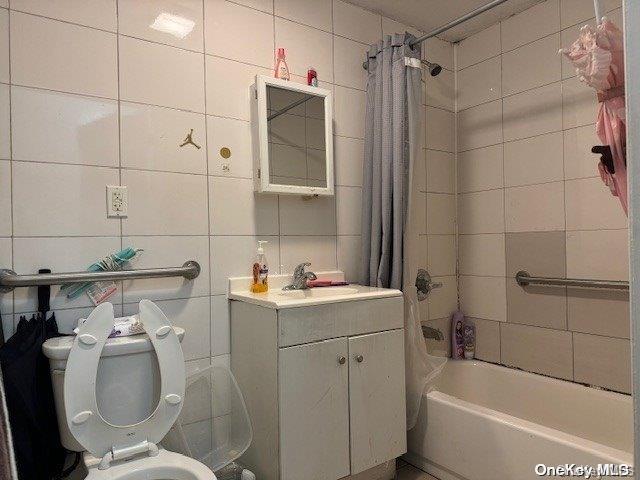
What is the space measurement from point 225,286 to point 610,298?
1720 millimetres

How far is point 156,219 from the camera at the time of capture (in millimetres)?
1574

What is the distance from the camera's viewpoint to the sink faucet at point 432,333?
2.26m

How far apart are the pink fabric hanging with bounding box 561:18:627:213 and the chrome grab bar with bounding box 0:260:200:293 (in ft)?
4.46

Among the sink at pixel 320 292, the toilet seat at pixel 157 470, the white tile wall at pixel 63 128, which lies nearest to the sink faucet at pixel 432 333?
the sink at pixel 320 292

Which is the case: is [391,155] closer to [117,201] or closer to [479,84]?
[479,84]

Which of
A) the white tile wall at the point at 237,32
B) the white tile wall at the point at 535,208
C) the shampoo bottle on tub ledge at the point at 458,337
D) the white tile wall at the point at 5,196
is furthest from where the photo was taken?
the shampoo bottle on tub ledge at the point at 458,337

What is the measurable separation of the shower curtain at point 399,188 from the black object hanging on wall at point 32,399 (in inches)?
51.7

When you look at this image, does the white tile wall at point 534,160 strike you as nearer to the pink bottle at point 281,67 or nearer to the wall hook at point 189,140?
the pink bottle at point 281,67

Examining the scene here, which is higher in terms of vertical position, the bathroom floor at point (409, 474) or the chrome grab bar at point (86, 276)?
the chrome grab bar at point (86, 276)

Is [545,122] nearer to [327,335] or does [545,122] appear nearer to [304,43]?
[304,43]

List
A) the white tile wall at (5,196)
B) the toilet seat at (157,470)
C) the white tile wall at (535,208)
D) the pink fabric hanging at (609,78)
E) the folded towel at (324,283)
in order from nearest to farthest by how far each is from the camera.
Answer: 1. the pink fabric hanging at (609,78)
2. the toilet seat at (157,470)
3. the white tile wall at (5,196)
4. the folded towel at (324,283)
5. the white tile wall at (535,208)

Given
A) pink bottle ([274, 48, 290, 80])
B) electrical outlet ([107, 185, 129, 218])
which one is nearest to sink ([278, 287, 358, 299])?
electrical outlet ([107, 185, 129, 218])

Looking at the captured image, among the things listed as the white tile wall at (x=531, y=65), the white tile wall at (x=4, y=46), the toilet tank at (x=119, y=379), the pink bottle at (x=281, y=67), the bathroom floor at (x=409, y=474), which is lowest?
the bathroom floor at (x=409, y=474)

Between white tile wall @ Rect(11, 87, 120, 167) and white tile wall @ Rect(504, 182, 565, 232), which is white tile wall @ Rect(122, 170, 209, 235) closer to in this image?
white tile wall @ Rect(11, 87, 120, 167)
